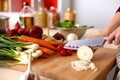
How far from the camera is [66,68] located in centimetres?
83

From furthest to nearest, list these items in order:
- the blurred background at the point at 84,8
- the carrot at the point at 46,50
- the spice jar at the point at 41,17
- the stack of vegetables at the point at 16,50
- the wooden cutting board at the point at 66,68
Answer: the blurred background at the point at 84,8, the spice jar at the point at 41,17, the carrot at the point at 46,50, the stack of vegetables at the point at 16,50, the wooden cutting board at the point at 66,68

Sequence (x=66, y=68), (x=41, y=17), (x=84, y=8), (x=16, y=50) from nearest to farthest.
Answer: (x=66, y=68) < (x=16, y=50) < (x=41, y=17) < (x=84, y=8)

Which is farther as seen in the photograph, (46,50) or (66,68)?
(46,50)

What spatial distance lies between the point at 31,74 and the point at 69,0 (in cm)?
194

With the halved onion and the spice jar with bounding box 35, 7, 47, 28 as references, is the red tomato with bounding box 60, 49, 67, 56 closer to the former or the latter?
the halved onion

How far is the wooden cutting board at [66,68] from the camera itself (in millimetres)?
763

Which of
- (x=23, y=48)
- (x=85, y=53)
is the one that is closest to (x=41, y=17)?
Result: (x=23, y=48)

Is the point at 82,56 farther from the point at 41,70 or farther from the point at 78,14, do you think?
the point at 78,14

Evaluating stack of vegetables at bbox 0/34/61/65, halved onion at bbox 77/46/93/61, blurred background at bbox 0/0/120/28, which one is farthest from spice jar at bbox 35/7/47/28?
halved onion at bbox 77/46/93/61

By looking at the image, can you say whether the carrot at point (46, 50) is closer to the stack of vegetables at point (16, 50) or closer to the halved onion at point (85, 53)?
the stack of vegetables at point (16, 50)

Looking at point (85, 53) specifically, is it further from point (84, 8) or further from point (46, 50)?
point (84, 8)

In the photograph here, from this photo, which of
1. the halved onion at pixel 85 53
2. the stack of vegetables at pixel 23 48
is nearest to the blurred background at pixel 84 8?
the stack of vegetables at pixel 23 48

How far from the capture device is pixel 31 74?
0.68 metres

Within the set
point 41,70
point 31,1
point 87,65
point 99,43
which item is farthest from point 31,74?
point 31,1
